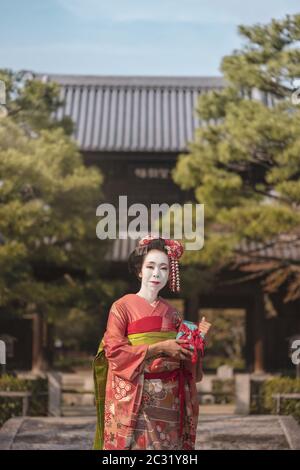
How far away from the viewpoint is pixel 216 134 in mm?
13500

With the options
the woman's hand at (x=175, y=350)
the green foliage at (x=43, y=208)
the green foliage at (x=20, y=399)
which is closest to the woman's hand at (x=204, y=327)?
the woman's hand at (x=175, y=350)

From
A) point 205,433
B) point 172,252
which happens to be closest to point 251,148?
point 205,433

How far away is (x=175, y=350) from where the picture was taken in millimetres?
5453

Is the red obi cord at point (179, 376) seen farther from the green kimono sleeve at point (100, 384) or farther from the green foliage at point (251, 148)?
the green foliage at point (251, 148)

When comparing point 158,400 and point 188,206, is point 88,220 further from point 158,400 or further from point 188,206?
point 158,400

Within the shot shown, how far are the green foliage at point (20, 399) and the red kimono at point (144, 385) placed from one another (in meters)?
6.56

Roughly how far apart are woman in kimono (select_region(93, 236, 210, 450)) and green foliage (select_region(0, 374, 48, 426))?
21.5 ft

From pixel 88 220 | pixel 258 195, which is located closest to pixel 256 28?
pixel 258 195

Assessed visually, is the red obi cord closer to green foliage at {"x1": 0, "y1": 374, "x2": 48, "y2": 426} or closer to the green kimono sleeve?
the green kimono sleeve

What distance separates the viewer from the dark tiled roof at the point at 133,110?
63.5 feet

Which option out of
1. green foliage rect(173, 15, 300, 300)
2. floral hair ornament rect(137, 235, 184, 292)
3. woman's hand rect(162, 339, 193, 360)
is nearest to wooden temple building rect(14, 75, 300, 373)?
green foliage rect(173, 15, 300, 300)

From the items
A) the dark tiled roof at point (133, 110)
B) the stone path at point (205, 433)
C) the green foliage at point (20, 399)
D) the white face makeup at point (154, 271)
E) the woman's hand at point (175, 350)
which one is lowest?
the stone path at point (205, 433)

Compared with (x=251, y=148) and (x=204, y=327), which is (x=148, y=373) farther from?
(x=251, y=148)

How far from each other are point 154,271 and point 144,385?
0.68 meters
